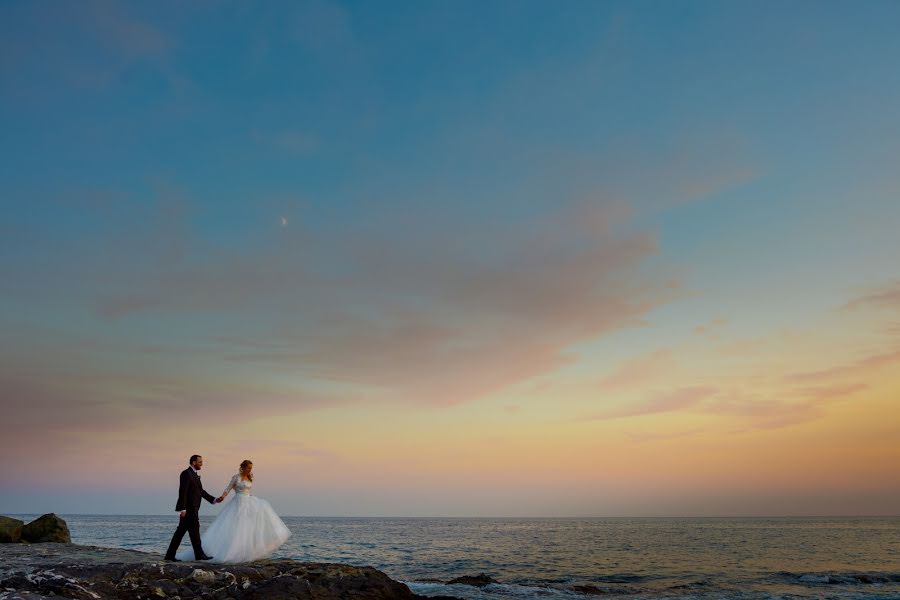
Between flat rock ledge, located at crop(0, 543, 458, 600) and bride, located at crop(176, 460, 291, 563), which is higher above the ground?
bride, located at crop(176, 460, 291, 563)

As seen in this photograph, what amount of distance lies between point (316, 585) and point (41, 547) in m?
10.1

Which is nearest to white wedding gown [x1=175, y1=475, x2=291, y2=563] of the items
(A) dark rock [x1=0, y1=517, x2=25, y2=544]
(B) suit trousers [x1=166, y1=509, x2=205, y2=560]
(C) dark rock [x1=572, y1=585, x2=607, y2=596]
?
(B) suit trousers [x1=166, y1=509, x2=205, y2=560]

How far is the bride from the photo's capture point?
1642 cm

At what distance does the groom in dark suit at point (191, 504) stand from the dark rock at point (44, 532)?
857 cm

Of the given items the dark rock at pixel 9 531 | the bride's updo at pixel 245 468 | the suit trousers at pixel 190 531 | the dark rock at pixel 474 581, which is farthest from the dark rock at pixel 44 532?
the dark rock at pixel 474 581

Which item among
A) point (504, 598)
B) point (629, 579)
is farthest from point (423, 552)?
point (504, 598)

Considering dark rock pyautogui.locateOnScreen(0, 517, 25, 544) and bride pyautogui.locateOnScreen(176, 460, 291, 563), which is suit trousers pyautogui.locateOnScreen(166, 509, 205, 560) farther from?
dark rock pyautogui.locateOnScreen(0, 517, 25, 544)

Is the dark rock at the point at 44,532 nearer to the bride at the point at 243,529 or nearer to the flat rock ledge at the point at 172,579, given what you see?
the flat rock ledge at the point at 172,579

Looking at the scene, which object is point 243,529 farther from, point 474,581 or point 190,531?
point 474,581

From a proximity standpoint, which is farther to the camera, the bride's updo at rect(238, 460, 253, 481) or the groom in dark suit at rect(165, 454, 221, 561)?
the bride's updo at rect(238, 460, 253, 481)

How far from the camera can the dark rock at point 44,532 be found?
2167 cm

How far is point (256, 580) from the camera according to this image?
1448 centimetres

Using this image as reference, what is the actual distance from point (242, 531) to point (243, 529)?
6cm

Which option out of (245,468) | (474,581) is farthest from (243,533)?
(474,581)
